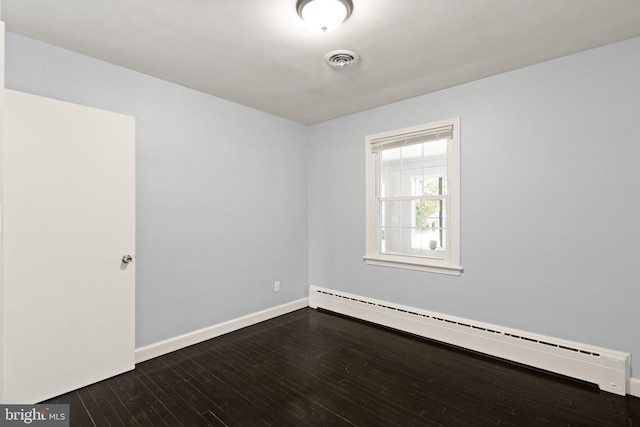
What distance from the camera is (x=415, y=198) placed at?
12.0 ft

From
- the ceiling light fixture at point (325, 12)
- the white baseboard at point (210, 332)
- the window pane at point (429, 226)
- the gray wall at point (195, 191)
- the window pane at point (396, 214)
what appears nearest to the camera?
the ceiling light fixture at point (325, 12)

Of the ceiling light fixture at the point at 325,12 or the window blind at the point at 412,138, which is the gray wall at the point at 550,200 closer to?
the window blind at the point at 412,138

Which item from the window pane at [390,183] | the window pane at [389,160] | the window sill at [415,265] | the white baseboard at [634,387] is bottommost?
the white baseboard at [634,387]

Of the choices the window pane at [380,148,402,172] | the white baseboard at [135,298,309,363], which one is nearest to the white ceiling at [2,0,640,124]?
the window pane at [380,148,402,172]

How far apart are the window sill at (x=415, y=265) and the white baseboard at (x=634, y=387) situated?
1.41m

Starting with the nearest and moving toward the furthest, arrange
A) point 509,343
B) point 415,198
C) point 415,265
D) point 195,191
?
point 509,343 < point 195,191 < point 415,265 < point 415,198

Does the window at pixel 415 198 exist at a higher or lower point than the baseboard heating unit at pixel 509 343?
higher

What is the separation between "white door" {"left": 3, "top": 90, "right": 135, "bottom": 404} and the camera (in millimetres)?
2170

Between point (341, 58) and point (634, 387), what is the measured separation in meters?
3.40

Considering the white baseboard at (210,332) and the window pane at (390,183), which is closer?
the white baseboard at (210,332)

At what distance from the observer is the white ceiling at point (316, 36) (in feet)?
6.58

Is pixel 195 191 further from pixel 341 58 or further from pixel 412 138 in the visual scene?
pixel 412 138

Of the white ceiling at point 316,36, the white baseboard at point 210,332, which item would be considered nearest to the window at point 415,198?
the white ceiling at point 316,36

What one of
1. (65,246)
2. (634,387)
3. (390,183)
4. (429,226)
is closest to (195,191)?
(65,246)
